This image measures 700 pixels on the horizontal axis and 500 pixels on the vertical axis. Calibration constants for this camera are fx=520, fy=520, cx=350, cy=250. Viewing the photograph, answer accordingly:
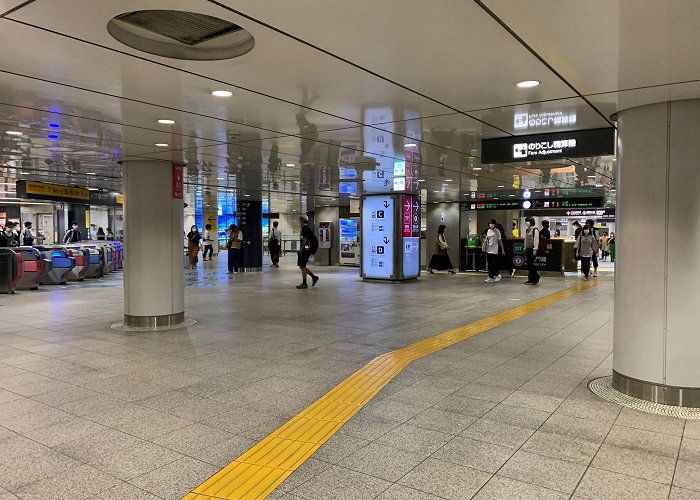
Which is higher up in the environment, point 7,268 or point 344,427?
point 7,268

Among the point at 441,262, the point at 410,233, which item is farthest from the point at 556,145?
the point at 441,262

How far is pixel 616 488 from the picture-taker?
10.5ft

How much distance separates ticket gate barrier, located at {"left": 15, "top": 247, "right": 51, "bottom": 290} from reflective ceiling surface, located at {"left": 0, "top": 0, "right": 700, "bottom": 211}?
21.7 feet

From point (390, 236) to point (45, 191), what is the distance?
10176mm

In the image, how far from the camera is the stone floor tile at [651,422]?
4.21m

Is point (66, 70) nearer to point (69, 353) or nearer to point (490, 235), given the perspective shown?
point (69, 353)

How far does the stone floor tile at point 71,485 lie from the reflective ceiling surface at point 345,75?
9.50ft

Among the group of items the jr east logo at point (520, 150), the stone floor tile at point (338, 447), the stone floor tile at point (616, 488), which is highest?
the jr east logo at point (520, 150)

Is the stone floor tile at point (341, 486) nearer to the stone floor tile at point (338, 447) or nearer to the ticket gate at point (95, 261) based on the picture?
the stone floor tile at point (338, 447)

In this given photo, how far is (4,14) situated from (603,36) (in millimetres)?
3768

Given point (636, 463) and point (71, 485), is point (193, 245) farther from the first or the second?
point (636, 463)

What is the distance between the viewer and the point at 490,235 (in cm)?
1599

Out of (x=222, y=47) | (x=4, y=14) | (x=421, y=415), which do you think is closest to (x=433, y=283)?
(x=421, y=415)

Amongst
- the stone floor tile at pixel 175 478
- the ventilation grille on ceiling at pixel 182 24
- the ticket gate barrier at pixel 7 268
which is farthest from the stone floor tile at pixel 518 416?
the ticket gate barrier at pixel 7 268
